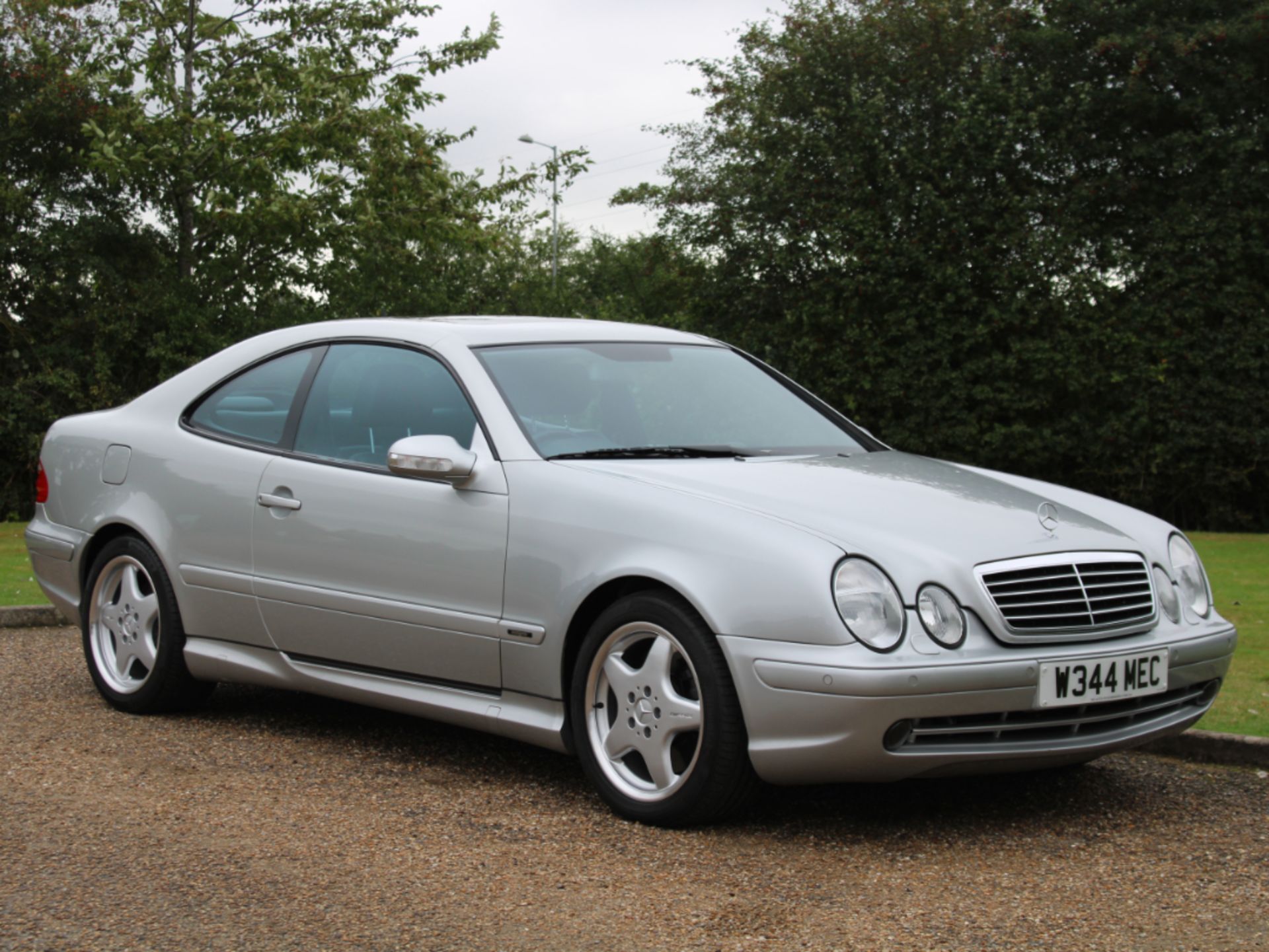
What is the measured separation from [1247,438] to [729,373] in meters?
14.4

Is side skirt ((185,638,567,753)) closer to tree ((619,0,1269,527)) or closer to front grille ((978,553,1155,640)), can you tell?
front grille ((978,553,1155,640))

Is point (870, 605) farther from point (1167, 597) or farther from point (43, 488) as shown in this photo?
point (43, 488)

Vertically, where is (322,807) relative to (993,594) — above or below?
below

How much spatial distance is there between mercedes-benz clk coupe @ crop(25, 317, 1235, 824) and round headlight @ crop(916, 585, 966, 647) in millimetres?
11

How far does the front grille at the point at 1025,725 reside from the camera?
4113mm

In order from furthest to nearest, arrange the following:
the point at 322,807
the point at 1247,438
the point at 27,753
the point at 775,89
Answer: the point at 775,89 → the point at 1247,438 → the point at 27,753 → the point at 322,807

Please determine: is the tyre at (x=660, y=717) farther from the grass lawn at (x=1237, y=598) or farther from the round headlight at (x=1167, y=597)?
the grass lawn at (x=1237, y=598)

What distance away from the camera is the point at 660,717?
4391mm

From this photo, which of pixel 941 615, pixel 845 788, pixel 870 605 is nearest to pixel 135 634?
pixel 845 788

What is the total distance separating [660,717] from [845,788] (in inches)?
37.6

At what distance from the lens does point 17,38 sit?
22141 millimetres

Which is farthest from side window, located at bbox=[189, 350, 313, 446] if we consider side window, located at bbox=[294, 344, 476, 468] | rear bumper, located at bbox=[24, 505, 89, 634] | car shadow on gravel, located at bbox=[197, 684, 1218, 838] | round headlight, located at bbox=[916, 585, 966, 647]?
round headlight, located at bbox=[916, 585, 966, 647]

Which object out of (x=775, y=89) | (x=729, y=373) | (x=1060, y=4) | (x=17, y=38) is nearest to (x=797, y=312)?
(x=775, y=89)

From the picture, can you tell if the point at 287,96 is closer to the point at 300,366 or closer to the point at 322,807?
the point at 300,366
